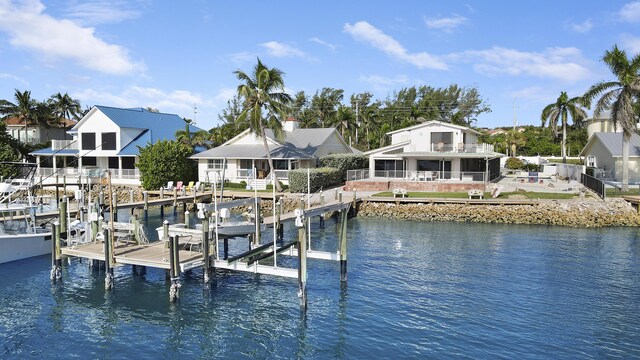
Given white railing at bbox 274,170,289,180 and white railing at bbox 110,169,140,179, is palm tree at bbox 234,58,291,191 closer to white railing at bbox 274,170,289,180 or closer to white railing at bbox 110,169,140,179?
white railing at bbox 274,170,289,180

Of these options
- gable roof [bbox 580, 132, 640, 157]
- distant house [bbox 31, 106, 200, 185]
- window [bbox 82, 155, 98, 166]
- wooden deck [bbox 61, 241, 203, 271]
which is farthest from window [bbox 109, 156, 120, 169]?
gable roof [bbox 580, 132, 640, 157]

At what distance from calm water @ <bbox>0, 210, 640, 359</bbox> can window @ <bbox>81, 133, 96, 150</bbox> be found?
110ft

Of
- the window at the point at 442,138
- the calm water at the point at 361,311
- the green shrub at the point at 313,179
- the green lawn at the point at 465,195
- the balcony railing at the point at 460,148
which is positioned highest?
the window at the point at 442,138

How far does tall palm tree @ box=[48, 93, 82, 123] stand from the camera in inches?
3109

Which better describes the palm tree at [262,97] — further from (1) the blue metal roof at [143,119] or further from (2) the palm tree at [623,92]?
(2) the palm tree at [623,92]

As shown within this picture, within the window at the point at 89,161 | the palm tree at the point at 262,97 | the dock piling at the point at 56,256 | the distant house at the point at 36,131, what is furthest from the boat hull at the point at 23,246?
the distant house at the point at 36,131

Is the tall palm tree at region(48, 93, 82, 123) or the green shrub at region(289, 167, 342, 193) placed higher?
the tall palm tree at region(48, 93, 82, 123)

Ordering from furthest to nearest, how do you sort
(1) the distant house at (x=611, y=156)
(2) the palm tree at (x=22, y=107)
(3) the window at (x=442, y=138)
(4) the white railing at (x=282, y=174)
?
(2) the palm tree at (x=22, y=107), (1) the distant house at (x=611, y=156), (3) the window at (x=442, y=138), (4) the white railing at (x=282, y=174)

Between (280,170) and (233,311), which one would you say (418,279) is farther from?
(280,170)

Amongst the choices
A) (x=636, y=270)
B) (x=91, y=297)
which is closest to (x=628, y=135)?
(x=636, y=270)

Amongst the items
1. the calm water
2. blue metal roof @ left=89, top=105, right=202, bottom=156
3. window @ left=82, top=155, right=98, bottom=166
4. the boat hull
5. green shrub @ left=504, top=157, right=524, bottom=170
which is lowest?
the calm water

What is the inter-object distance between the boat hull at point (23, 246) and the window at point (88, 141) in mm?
32548

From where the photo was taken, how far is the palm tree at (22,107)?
224 feet

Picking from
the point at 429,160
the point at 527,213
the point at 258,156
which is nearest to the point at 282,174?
the point at 258,156
